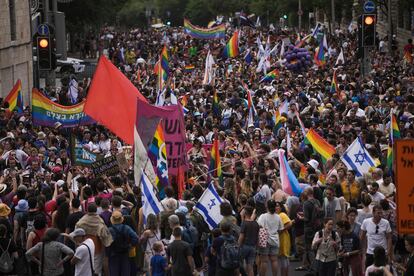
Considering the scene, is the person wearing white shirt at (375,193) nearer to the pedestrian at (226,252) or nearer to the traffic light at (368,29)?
the pedestrian at (226,252)

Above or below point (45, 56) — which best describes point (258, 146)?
below

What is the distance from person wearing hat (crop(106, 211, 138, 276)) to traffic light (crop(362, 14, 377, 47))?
16.4 meters

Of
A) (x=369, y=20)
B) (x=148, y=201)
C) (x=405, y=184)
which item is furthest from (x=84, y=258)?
(x=369, y=20)

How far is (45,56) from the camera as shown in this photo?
29375 millimetres

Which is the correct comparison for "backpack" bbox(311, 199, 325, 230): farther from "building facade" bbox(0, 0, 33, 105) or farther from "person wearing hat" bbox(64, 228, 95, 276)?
"building facade" bbox(0, 0, 33, 105)

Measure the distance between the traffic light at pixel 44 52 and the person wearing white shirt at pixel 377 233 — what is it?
1450 cm

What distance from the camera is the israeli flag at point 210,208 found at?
1648 cm

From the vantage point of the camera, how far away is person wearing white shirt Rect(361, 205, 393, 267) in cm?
1606

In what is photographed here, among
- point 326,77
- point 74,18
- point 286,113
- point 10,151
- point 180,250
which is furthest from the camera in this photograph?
point 74,18

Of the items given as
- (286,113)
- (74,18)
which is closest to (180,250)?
(286,113)

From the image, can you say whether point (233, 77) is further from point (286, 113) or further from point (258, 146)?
point (258, 146)

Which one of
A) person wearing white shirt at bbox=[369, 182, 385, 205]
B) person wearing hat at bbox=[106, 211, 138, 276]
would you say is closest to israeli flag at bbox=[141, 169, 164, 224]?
person wearing hat at bbox=[106, 211, 138, 276]

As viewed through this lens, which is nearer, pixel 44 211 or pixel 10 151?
pixel 44 211

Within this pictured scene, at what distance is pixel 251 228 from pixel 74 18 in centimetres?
5423
